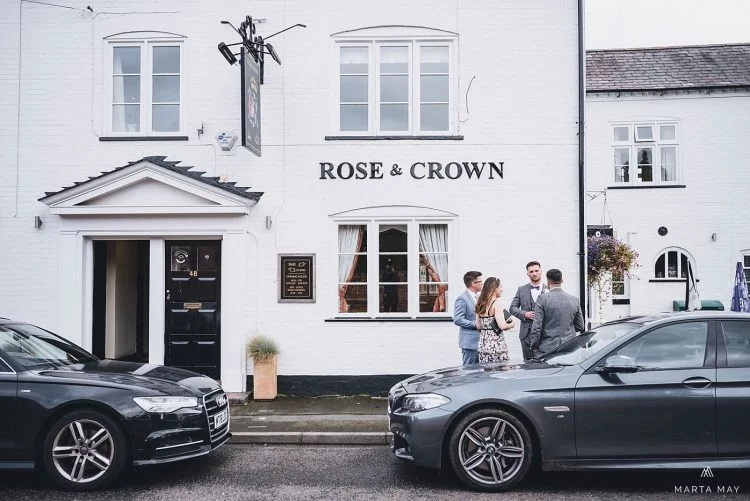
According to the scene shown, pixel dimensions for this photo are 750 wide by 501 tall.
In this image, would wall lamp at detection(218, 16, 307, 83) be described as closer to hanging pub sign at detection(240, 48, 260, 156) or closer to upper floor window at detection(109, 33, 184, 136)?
hanging pub sign at detection(240, 48, 260, 156)

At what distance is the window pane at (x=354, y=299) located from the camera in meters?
9.71

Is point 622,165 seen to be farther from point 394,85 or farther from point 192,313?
point 192,313

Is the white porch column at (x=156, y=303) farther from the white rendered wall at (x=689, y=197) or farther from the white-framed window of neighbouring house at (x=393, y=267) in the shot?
the white rendered wall at (x=689, y=197)

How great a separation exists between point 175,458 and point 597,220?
48.7 feet

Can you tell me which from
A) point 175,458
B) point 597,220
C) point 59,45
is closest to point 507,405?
point 175,458

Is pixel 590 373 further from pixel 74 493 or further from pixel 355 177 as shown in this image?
pixel 355 177

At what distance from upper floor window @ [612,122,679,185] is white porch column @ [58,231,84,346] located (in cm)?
1443

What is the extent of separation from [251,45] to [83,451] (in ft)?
19.3

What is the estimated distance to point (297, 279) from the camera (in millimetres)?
9570

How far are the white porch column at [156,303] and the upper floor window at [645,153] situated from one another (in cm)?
1342

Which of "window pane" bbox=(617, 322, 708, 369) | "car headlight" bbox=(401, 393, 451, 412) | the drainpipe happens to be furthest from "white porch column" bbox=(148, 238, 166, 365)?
"window pane" bbox=(617, 322, 708, 369)

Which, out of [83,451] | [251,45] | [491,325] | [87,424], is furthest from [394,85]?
[83,451]

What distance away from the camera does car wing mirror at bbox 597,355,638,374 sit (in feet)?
17.4

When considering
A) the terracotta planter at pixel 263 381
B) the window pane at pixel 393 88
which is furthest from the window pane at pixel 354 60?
the terracotta planter at pixel 263 381
